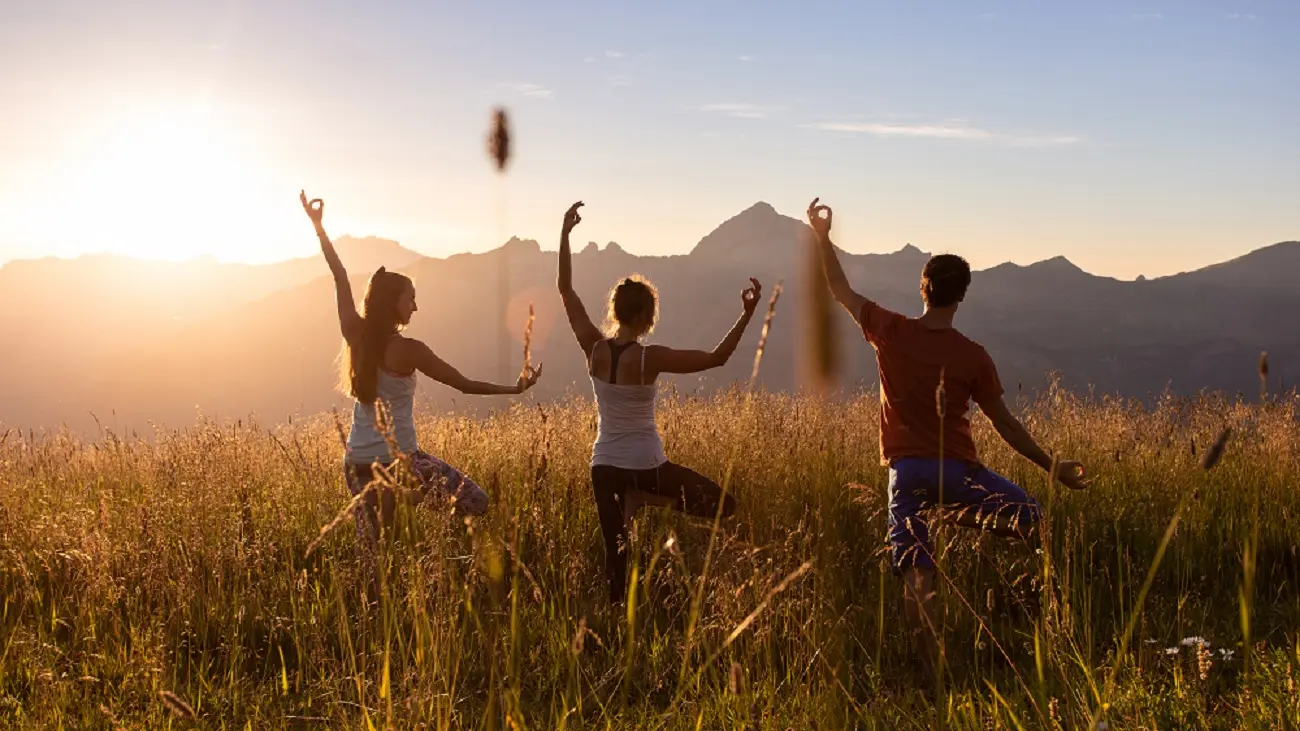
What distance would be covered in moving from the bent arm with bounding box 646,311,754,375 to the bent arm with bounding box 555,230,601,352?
0.43 metres

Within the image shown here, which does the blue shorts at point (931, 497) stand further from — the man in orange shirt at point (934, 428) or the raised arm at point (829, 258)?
the raised arm at point (829, 258)

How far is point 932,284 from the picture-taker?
4.15 meters

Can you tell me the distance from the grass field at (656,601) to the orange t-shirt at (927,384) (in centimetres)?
38

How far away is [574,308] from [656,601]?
168 centimetres

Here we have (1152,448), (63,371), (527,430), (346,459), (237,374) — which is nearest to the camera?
(346,459)

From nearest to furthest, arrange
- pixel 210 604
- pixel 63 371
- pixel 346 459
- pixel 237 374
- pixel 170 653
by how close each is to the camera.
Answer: pixel 170 653
pixel 210 604
pixel 346 459
pixel 237 374
pixel 63 371

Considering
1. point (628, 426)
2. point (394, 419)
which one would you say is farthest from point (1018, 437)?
point (394, 419)

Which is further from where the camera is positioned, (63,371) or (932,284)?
(63,371)

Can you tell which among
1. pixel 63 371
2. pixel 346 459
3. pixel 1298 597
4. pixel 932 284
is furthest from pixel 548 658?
pixel 63 371

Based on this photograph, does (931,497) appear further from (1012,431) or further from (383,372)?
(383,372)

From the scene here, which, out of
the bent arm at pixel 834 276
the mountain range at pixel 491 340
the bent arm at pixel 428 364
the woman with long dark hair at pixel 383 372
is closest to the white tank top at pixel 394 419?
the woman with long dark hair at pixel 383 372

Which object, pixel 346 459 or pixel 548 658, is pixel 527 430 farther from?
pixel 548 658

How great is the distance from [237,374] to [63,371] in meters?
51.4

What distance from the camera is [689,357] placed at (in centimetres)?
462
